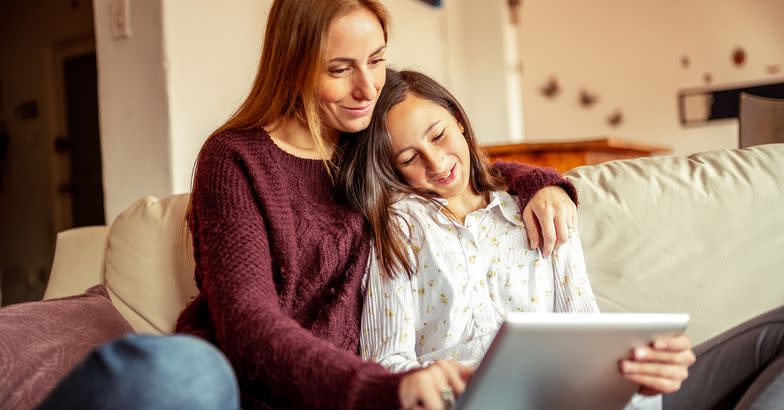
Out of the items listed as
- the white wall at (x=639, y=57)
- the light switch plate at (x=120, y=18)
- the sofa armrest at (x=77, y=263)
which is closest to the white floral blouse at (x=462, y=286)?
the sofa armrest at (x=77, y=263)

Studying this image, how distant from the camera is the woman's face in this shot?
3.83 ft

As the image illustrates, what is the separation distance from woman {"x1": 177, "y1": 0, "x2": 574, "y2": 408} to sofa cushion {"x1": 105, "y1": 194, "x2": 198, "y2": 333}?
26 cm

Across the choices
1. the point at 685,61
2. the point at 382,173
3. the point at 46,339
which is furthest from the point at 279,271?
the point at 685,61

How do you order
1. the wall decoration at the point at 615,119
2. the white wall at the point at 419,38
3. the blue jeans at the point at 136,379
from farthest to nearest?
the wall decoration at the point at 615,119 → the white wall at the point at 419,38 → the blue jeans at the point at 136,379

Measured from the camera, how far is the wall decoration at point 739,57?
5.05m

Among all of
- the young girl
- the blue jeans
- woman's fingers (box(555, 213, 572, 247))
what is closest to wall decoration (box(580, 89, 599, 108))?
the young girl

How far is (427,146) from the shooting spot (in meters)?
1.26

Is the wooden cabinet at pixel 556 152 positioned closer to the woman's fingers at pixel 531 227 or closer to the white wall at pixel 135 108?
the white wall at pixel 135 108

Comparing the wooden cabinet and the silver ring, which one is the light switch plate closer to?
the wooden cabinet

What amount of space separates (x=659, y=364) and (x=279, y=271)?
59 centimetres

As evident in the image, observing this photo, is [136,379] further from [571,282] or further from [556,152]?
[556,152]

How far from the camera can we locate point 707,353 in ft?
3.65

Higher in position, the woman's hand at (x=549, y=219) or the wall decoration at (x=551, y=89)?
the wall decoration at (x=551, y=89)

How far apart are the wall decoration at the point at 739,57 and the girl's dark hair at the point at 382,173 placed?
14.5 ft
